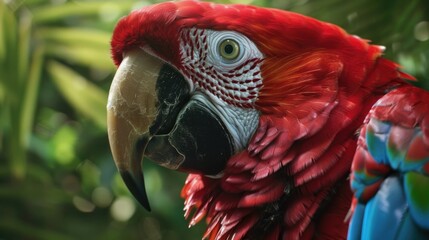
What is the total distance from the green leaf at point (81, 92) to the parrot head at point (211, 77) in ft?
4.02

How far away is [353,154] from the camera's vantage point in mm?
1338

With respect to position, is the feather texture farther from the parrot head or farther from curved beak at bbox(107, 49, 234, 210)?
curved beak at bbox(107, 49, 234, 210)

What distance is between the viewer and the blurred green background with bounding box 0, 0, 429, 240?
2459 millimetres

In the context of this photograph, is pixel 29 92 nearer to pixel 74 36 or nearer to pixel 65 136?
pixel 74 36

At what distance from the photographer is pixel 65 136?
3209mm

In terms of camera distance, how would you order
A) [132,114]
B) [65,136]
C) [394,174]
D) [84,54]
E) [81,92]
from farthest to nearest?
[65,136] < [81,92] < [84,54] < [132,114] < [394,174]

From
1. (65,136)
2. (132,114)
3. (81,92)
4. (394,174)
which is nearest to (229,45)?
(132,114)

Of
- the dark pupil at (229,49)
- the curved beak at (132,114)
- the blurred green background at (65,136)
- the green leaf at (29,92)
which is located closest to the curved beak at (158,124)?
the curved beak at (132,114)

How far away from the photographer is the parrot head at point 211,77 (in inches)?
55.2

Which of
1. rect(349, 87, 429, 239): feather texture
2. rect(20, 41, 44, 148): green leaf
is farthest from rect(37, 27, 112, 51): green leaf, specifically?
rect(349, 87, 429, 239): feather texture

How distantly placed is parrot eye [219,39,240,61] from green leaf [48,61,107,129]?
1.24 meters

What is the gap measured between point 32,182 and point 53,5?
29.2 inches

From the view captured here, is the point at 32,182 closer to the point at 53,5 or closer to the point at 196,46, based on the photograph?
the point at 53,5

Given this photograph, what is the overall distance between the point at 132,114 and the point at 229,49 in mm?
230
